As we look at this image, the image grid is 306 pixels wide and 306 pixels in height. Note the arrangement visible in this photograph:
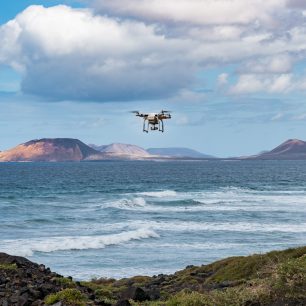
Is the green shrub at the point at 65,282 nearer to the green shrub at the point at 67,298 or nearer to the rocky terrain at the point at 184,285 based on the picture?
the rocky terrain at the point at 184,285

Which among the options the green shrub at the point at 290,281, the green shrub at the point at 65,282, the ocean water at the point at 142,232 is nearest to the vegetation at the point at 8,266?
the green shrub at the point at 65,282

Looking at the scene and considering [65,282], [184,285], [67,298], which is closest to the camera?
[67,298]

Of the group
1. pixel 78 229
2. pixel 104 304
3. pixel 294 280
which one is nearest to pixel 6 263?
pixel 104 304

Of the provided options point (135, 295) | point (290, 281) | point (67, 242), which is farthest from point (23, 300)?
point (67, 242)

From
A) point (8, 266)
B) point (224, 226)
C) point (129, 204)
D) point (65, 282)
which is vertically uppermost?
point (8, 266)

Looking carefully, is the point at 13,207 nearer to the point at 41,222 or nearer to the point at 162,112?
the point at 41,222

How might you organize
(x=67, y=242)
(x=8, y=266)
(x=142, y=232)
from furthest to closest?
(x=142, y=232), (x=67, y=242), (x=8, y=266)

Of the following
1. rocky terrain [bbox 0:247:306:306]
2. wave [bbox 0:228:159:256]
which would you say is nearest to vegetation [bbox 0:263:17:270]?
rocky terrain [bbox 0:247:306:306]

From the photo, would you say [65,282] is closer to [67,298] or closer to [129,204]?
[67,298]
